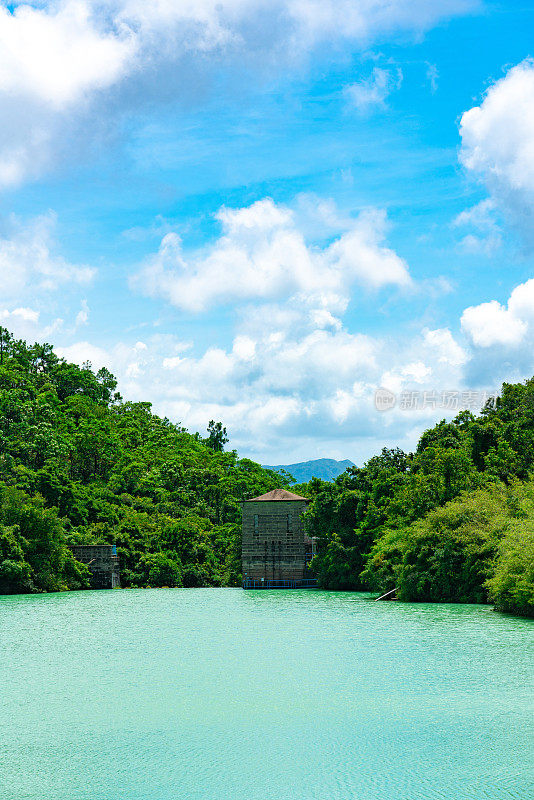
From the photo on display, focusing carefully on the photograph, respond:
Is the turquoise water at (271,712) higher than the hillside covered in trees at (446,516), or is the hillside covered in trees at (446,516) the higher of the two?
the hillside covered in trees at (446,516)

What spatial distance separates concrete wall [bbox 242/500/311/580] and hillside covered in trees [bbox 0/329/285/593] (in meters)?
2.91

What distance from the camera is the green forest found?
2795 centimetres

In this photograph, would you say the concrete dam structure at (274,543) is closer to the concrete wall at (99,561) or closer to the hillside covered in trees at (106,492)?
the hillside covered in trees at (106,492)

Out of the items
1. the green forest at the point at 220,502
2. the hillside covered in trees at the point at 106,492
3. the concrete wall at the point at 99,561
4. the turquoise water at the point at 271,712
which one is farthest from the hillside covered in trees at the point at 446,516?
the concrete wall at the point at 99,561

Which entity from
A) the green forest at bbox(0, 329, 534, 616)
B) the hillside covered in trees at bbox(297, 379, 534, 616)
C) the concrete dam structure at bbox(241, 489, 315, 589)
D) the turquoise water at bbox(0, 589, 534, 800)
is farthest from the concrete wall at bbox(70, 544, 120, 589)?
the turquoise water at bbox(0, 589, 534, 800)

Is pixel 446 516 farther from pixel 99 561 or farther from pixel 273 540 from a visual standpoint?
pixel 99 561

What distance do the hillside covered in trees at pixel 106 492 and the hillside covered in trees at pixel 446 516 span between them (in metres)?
9.55

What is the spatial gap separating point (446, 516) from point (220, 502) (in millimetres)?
29207

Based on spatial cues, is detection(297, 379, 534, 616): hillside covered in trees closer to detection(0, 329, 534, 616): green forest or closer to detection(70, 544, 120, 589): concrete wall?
detection(0, 329, 534, 616): green forest

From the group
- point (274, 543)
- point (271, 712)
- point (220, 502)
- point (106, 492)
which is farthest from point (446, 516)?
point (220, 502)

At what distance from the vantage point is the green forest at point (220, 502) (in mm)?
27953

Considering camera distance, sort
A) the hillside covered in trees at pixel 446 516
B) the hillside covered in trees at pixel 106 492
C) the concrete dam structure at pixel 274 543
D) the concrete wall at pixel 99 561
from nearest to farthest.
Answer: the hillside covered in trees at pixel 446 516
the hillside covered in trees at pixel 106 492
the concrete wall at pixel 99 561
the concrete dam structure at pixel 274 543

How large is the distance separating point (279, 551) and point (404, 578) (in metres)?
15.8

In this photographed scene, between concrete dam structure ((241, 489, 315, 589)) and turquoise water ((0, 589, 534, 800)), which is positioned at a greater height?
concrete dam structure ((241, 489, 315, 589))
